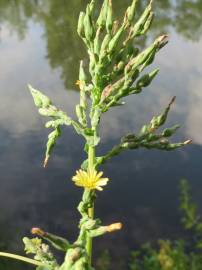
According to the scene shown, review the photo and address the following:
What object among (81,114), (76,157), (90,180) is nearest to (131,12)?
(81,114)

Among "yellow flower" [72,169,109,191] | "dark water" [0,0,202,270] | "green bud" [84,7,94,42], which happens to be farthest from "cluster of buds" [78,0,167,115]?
"dark water" [0,0,202,270]

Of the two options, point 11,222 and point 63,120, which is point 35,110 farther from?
point 63,120

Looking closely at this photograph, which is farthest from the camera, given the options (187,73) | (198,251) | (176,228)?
(187,73)

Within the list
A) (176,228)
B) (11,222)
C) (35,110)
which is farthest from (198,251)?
(35,110)

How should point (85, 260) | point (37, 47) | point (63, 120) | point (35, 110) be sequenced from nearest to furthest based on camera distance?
point (85, 260), point (63, 120), point (35, 110), point (37, 47)

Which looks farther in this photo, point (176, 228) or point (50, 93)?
point (50, 93)

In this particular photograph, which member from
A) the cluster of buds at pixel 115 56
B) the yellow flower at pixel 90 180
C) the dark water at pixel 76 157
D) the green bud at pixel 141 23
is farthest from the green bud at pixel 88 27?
the dark water at pixel 76 157

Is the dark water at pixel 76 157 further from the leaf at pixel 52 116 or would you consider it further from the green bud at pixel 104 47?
the green bud at pixel 104 47

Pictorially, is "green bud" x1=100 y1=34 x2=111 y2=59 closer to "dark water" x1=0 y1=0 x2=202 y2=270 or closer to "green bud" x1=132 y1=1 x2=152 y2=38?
"green bud" x1=132 y1=1 x2=152 y2=38

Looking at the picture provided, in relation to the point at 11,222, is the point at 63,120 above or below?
below
